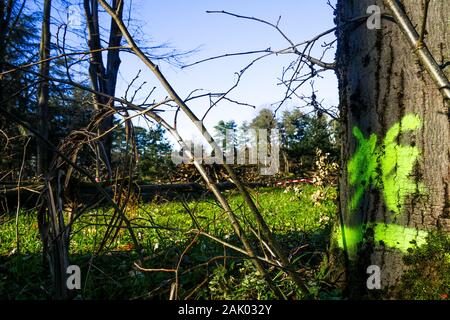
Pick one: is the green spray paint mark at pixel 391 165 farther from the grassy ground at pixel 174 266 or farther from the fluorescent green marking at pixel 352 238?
the grassy ground at pixel 174 266

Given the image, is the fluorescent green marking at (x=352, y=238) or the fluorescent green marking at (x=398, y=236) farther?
the fluorescent green marking at (x=352, y=238)

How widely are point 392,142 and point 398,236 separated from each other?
1.60 ft

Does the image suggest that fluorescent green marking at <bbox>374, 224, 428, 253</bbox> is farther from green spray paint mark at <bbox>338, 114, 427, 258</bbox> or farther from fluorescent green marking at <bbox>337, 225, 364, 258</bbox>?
fluorescent green marking at <bbox>337, 225, 364, 258</bbox>

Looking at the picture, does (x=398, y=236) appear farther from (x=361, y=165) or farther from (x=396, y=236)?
(x=361, y=165)

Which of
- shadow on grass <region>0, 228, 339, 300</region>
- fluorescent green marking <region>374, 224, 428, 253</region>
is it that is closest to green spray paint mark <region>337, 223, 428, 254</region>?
fluorescent green marking <region>374, 224, 428, 253</region>

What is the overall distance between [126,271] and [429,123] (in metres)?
2.19

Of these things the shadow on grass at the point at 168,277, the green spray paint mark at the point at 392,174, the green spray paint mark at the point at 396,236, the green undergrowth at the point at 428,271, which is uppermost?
the green spray paint mark at the point at 392,174

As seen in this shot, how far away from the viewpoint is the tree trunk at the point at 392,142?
1.93 meters

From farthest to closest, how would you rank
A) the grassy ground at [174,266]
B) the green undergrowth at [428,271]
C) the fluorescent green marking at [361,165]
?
the grassy ground at [174,266]
the fluorescent green marking at [361,165]
the green undergrowth at [428,271]

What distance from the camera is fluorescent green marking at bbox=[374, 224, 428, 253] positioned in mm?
1966

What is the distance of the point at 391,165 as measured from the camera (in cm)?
203

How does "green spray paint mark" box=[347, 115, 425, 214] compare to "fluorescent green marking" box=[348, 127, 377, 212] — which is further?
"fluorescent green marking" box=[348, 127, 377, 212]

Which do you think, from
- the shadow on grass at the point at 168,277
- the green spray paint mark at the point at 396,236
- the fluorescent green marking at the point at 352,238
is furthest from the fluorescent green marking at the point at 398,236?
the shadow on grass at the point at 168,277
